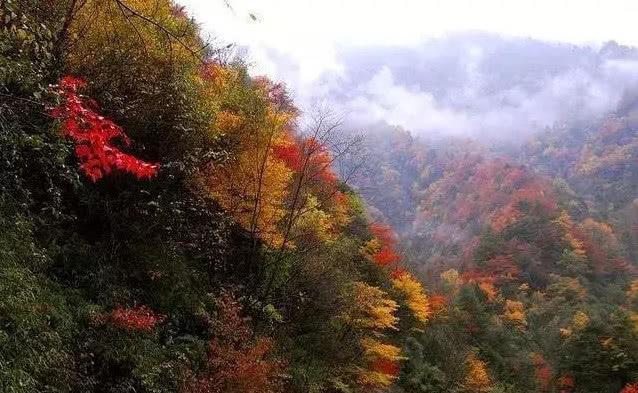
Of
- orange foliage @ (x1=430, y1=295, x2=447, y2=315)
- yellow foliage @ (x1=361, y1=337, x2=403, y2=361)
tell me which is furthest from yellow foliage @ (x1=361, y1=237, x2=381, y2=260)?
orange foliage @ (x1=430, y1=295, x2=447, y2=315)

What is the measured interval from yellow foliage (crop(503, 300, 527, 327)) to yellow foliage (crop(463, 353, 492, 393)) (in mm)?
22527

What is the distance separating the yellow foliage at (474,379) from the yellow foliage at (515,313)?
73.9ft

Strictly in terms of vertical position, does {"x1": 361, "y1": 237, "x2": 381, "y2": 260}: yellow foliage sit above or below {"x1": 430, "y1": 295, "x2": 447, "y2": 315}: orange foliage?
above

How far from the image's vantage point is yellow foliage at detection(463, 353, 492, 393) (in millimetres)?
30250

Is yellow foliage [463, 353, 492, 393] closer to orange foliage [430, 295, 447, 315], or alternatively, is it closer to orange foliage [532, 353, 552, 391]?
orange foliage [430, 295, 447, 315]

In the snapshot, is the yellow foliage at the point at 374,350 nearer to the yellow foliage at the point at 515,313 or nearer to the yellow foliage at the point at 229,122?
the yellow foliage at the point at 229,122

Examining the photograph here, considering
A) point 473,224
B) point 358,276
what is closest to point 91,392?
point 358,276

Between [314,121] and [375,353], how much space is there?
1004cm

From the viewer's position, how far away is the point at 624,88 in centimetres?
18512

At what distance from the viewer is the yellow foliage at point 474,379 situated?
3025 centimetres

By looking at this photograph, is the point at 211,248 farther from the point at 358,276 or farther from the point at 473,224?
the point at 473,224

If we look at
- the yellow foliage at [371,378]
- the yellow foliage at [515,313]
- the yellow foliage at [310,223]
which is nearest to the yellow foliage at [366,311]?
the yellow foliage at [371,378]

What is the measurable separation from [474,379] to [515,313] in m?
26.4

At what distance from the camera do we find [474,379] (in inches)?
1222
